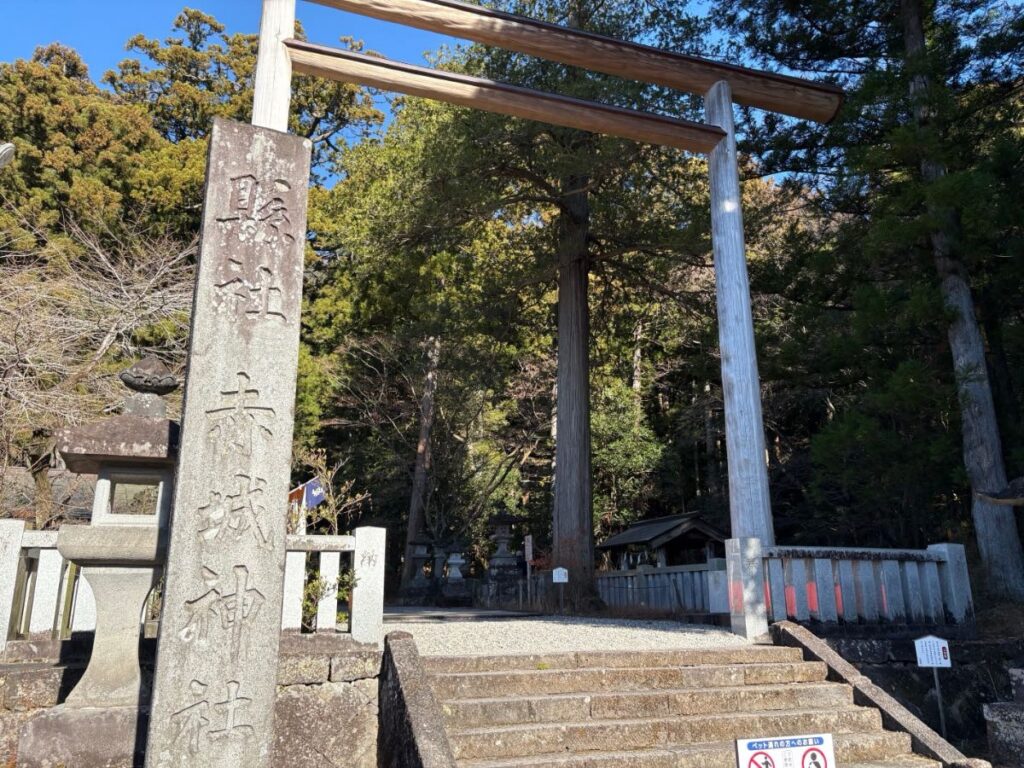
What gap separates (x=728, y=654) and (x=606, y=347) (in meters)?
9.29

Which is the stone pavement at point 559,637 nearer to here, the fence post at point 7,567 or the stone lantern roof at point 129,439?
the stone lantern roof at point 129,439

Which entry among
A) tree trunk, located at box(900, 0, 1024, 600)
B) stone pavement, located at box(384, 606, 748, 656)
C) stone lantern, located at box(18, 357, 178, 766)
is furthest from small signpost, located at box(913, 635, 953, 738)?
stone lantern, located at box(18, 357, 178, 766)

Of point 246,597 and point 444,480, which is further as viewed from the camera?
point 444,480

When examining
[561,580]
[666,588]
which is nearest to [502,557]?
[561,580]

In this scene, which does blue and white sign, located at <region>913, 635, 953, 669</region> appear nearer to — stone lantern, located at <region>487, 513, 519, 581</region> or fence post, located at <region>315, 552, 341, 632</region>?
fence post, located at <region>315, 552, 341, 632</region>

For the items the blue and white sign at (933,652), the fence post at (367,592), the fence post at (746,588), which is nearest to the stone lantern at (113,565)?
the fence post at (367,592)

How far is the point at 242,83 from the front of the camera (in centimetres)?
1948

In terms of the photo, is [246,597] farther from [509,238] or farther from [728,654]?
[509,238]

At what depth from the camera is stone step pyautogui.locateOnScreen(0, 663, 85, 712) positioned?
153 inches

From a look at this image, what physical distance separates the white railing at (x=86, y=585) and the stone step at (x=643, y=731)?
40.7 inches

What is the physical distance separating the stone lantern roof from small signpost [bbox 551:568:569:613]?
641cm

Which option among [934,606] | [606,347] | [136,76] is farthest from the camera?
[136,76]

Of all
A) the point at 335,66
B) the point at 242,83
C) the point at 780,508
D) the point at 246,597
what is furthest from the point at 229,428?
the point at 242,83

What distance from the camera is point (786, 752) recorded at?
2725 mm
